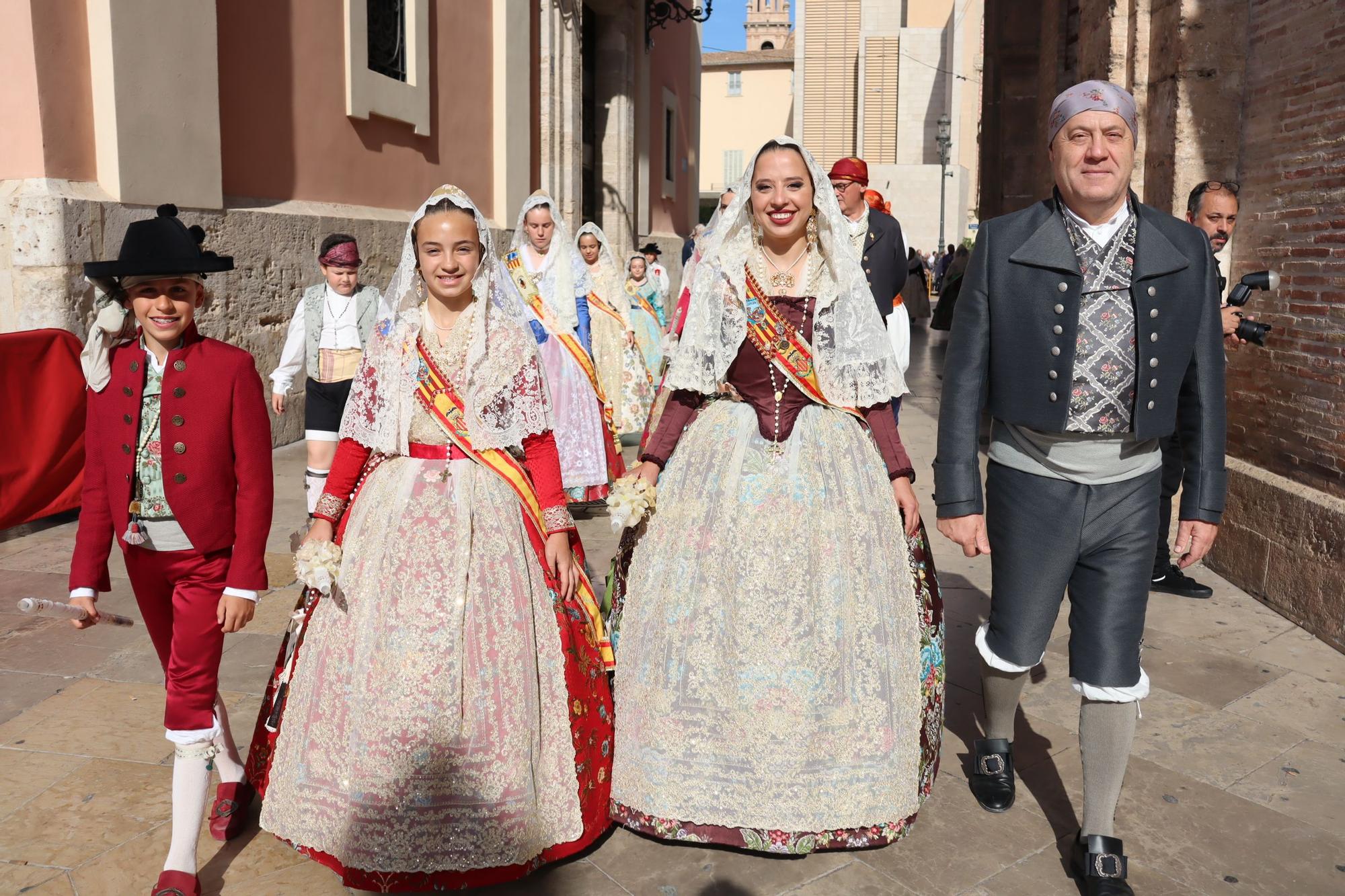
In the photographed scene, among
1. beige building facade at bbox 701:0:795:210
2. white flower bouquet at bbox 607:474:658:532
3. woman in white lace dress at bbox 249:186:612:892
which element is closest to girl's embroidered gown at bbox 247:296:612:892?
woman in white lace dress at bbox 249:186:612:892

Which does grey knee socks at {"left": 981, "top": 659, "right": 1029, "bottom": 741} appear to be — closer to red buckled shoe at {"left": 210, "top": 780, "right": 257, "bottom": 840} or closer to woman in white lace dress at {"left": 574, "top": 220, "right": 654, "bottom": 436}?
red buckled shoe at {"left": 210, "top": 780, "right": 257, "bottom": 840}

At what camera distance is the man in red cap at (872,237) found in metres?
6.29

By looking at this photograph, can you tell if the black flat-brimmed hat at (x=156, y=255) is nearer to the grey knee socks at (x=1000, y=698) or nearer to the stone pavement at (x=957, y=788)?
the stone pavement at (x=957, y=788)

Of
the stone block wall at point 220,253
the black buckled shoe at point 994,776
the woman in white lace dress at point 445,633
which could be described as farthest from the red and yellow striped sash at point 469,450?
the stone block wall at point 220,253

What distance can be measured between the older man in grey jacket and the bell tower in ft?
232

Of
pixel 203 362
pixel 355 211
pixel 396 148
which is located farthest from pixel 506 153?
pixel 203 362

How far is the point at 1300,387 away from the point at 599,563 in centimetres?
367

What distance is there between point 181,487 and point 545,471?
38.3 inches

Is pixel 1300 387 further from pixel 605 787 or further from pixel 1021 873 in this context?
pixel 605 787

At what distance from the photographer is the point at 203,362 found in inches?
112

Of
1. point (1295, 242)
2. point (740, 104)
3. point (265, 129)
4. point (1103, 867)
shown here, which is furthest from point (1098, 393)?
point (740, 104)

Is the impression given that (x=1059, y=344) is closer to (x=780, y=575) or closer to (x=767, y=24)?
(x=780, y=575)

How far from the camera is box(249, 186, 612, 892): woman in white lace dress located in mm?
2805

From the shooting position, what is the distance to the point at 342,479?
10.2 feet
